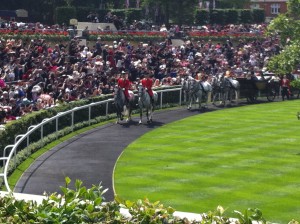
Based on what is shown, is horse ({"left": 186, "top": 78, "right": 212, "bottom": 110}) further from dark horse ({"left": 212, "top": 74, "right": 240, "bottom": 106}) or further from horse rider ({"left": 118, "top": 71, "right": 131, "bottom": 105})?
horse rider ({"left": 118, "top": 71, "right": 131, "bottom": 105})

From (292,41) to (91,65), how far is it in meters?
13.3

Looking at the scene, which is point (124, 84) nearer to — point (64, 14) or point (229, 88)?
point (229, 88)

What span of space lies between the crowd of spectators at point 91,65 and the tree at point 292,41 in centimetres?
782

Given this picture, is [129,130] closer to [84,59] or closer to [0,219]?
[84,59]

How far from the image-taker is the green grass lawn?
57.3 ft

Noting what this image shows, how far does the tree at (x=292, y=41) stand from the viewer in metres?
26.5

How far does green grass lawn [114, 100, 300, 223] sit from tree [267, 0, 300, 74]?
2364 millimetres

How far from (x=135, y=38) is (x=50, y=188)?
111 ft

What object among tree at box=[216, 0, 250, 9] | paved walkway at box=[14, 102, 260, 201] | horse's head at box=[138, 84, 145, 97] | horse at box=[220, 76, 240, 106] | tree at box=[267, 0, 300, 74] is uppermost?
tree at box=[216, 0, 250, 9]

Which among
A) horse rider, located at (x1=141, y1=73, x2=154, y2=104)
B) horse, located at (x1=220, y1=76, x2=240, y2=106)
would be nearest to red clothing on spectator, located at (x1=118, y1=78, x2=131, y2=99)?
horse rider, located at (x1=141, y1=73, x2=154, y2=104)

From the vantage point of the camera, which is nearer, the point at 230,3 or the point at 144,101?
the point at 144,101

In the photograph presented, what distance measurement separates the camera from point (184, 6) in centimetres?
6744

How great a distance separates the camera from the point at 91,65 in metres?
38.2

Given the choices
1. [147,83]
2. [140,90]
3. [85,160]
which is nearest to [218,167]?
[85,160]
